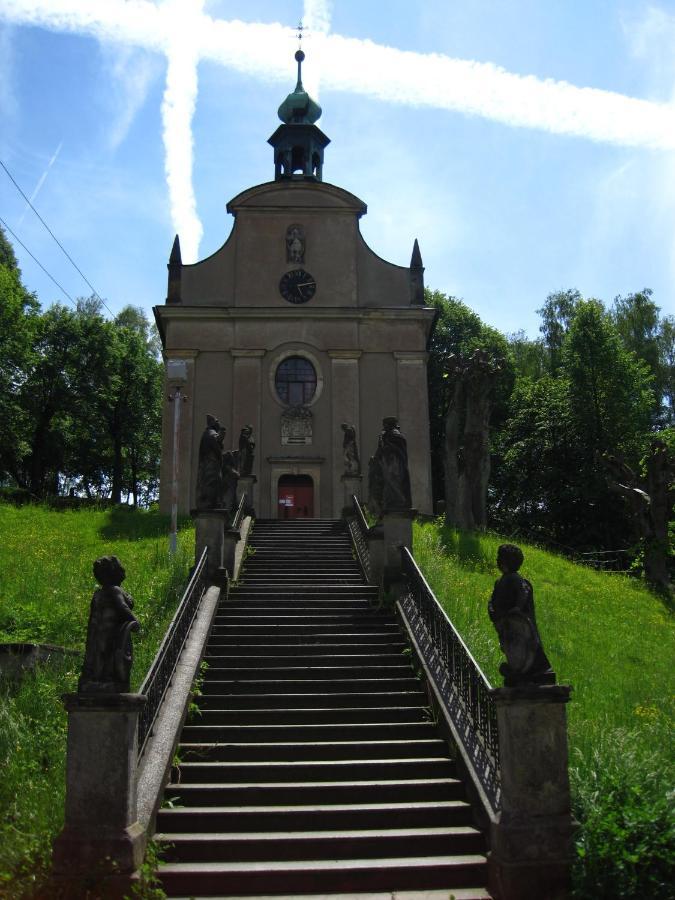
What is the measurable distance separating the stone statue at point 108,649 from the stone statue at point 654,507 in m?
15.9

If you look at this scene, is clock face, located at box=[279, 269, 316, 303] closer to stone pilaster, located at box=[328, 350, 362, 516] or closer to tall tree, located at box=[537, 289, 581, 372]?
stone pilaster, located at box=[328, 350, 362, 516]

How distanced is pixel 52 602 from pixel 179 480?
13.2m

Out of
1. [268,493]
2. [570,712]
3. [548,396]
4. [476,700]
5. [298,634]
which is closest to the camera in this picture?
[476,700]

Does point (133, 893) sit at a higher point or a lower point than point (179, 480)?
lower

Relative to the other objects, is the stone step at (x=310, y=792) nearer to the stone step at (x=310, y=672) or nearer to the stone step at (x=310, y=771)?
the stone step at (x=310, y=771)

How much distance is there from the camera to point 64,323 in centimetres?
3950

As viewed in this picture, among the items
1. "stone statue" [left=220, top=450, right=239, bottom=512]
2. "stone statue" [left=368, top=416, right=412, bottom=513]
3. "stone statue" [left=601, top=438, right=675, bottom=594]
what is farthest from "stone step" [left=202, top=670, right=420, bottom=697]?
"stone statue" [left=601, top=438, right=675, bottom=594]

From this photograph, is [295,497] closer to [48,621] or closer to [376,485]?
[376,485]

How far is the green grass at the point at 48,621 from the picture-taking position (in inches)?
273

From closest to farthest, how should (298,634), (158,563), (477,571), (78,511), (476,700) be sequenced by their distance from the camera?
(476,700) < (298,634) < (158,563) < (477,571) < (78,511)

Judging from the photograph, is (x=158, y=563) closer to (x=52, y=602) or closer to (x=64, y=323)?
(x=52, y=602)

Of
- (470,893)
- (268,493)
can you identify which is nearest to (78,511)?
(268,493)

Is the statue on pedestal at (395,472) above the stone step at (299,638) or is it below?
above

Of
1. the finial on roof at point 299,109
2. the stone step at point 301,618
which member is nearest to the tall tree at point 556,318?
the finial on roof at point 299,109
